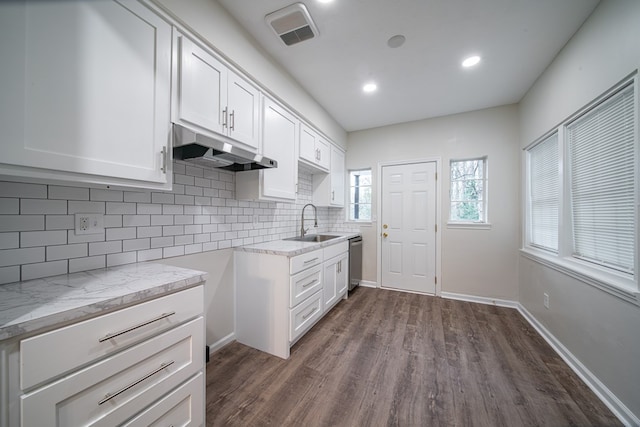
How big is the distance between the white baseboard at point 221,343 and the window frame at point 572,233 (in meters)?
2.89

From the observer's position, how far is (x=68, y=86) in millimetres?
982

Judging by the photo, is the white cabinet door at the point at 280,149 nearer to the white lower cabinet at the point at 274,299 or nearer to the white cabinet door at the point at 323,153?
the white cabinet door at the point at 323,153

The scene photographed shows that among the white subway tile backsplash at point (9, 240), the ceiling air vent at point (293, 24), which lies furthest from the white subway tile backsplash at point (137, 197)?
the ceiling air vent at point (293, 24)

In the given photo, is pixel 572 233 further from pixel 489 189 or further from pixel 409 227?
pixel 409 227

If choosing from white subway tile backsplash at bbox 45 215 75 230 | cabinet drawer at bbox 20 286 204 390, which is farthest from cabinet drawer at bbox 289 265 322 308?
white subway tile backsplash at bbox 45 215 75 230

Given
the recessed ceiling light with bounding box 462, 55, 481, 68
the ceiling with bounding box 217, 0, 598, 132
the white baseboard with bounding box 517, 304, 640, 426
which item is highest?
the recessed ceiling light with bounding box 462, 55, 481, 68

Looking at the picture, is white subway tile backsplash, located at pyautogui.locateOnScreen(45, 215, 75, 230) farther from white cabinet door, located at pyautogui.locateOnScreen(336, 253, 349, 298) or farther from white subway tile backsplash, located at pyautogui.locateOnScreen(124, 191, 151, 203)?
white cabinet door, located at pyautogui.locateOnScreen(336, 253, 349, 298)

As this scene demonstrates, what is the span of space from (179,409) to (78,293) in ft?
2.41

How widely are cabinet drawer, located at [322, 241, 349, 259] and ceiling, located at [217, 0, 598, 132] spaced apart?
6.34ft

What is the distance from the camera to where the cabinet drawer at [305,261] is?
79.3 inches

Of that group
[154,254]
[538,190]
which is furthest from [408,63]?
[154,254]

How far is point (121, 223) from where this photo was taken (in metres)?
1.42

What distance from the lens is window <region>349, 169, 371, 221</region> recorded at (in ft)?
13.4

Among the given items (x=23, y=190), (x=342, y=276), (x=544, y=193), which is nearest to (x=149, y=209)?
(x=23, y=190)
